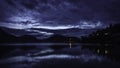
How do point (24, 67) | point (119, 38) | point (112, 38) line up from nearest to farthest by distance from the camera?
point (24, 67), point (119, 38), point (112, 38)

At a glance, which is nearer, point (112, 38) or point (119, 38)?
point (119, 38)

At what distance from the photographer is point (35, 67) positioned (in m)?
25.0

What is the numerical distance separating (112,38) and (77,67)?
161 m

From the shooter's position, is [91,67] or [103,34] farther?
[103,34]

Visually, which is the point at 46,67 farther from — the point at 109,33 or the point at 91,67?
the point at 109,33

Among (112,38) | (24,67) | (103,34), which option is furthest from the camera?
(103,34)

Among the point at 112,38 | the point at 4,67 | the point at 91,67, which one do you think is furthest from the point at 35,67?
the point at 112,38

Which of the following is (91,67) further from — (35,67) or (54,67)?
(35,67)

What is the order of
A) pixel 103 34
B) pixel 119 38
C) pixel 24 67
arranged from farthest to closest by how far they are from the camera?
pixel 103 34
pixel 119 38
pixel 24 67

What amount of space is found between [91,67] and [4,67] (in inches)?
326

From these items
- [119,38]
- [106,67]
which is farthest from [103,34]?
[106,67]

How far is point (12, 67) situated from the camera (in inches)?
998

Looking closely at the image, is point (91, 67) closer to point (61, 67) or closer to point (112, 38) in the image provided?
point (61, 67)

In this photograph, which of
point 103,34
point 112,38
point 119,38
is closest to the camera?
point 119,38
